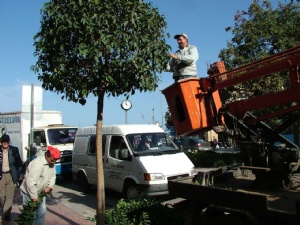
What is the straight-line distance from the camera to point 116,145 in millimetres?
9781

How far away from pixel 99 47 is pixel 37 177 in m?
2.18

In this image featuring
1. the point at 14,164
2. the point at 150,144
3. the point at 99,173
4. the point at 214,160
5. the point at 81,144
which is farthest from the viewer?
the point at 214,160

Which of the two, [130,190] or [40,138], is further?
[40,138]

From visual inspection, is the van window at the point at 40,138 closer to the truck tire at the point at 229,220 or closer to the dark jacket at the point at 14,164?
the dark jacket at the point at 14,164

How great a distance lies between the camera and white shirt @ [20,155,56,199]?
5203 mm

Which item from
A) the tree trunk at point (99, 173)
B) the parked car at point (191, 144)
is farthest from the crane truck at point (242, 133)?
the parked car at point (191, 144)

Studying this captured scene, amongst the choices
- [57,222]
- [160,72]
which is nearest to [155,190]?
[57,222]

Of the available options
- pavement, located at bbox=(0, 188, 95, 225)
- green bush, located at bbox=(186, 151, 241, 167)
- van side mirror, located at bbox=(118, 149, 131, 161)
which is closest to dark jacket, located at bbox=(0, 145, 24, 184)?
pavement, located at bbox=(0, 188, 95, 225)

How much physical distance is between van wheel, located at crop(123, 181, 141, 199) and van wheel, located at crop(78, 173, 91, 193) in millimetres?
2143

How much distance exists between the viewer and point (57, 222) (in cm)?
704

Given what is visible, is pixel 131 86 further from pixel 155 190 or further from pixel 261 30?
pixel 261 30

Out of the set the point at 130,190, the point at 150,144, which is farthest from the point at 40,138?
the point at 130,190

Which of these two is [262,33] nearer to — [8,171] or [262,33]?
[262,33]

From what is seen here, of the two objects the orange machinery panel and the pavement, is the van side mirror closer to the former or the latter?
the pavement
